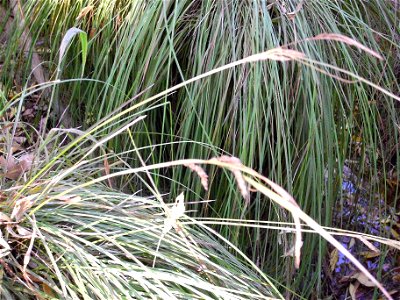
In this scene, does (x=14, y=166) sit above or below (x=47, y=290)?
above

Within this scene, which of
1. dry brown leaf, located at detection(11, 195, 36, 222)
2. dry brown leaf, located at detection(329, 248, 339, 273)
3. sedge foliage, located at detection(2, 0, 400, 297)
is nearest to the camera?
dry brown leaf, located at detection(11, 195, 36, 222)

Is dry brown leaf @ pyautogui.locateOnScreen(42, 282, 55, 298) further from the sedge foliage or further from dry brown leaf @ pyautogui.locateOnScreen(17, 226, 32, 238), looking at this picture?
the sedge foliage

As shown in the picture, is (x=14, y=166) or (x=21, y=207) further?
(x=14, y=166)

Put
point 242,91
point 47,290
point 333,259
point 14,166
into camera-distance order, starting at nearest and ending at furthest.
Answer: point 47,290, point 14,166, point 242,91, point 333,259

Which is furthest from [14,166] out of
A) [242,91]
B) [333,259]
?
[333,259]

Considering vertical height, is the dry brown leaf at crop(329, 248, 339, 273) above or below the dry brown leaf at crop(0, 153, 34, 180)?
below

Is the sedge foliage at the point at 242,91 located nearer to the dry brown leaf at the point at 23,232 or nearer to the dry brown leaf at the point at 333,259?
the dry brown leaf at the point at 333,259

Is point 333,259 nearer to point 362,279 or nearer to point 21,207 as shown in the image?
point 362,279

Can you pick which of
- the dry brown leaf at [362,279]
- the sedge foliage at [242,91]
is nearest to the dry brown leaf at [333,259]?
the dry brown leaf at [362,279]

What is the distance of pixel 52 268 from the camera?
94 centimetres

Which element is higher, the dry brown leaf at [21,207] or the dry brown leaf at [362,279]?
the dry brown leaf at [21,207]

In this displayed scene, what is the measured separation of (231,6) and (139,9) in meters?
0.23

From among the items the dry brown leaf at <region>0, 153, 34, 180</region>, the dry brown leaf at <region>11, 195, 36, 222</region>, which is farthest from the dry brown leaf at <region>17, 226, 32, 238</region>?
the dry brown leaf at <region>0, 153, 34, 180</region>

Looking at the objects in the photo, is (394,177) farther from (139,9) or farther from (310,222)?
(310,222)
